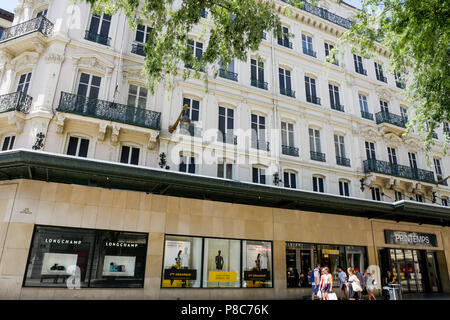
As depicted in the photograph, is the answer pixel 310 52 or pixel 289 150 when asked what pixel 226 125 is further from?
pixel 310 52

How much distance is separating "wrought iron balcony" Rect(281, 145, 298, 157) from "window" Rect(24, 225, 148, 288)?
9596 millimetres

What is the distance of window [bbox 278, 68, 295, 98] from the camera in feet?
65.3

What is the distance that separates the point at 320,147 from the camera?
19719 mm

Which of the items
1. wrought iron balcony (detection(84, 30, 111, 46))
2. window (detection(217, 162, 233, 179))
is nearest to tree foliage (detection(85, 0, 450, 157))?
wrought iron balcony (detection(84, 30, 111, 46))

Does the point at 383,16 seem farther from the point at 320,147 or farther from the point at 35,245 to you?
the point at 35,245

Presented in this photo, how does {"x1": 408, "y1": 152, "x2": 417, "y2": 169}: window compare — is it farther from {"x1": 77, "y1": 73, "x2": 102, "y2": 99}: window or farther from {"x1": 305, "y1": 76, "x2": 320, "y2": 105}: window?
{"x1": 77, "y1": 73, "x2": 102, "y2": 99}: window

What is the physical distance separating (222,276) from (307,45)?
17.5 meters

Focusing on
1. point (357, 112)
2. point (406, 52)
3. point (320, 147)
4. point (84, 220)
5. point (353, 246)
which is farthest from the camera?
point (357, 112)

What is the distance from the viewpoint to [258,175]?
17.3 meters

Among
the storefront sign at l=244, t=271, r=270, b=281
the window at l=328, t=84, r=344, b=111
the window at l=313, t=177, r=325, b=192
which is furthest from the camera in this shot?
the window at l=328, t=84, r=344, b=111

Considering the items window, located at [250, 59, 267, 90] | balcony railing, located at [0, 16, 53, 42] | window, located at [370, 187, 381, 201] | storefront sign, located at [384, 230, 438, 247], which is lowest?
storefront sign, located at [384, 230, 438, 247]

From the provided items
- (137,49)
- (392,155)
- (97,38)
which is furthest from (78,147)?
(392,155)
